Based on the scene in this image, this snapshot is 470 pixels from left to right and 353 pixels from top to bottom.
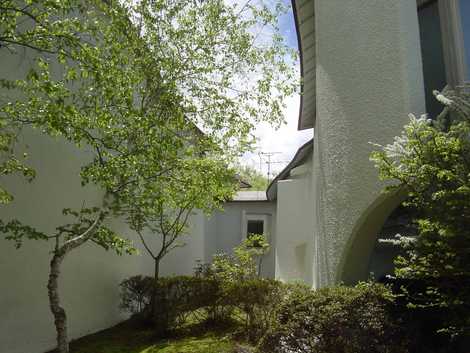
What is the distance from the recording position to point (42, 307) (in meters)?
9.64

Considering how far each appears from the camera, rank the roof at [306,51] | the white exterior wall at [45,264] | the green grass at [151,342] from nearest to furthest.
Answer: the white exterior wall at [45,264] → the green grass at [151,342] → the roof at [306,51]

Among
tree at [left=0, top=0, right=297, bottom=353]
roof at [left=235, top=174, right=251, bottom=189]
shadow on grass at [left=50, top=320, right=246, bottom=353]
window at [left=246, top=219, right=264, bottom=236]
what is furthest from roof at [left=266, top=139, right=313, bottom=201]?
window at [left=246, top=219, right=264, bottom=236]

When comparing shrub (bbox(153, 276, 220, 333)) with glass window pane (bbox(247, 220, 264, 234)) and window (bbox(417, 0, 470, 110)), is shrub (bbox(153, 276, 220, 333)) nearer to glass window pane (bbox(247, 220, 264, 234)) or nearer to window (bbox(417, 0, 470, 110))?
window (bbox(417, 0, 470, 110))

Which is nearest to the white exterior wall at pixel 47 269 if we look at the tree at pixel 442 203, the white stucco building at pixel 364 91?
the white stucco building at pixel 364 91

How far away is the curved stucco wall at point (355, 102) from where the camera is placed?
315 inches

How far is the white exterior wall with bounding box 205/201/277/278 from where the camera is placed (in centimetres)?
2291

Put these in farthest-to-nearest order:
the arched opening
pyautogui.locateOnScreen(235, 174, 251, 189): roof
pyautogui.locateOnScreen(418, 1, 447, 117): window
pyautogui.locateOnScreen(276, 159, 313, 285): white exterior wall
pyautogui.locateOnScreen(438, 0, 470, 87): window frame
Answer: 1. pyautogui.locateOnScreen(276, 159, 313, 285): white exterior wall
2. pyautogui.locateOnScreen(235, 174, 251, 189): roof
3. the arched opening
4. pyautogui.locateOnScreen(418, 1, 447, 117): window
5. pyautogui.locateOnScreen(438, 0, 470, 87): window frame

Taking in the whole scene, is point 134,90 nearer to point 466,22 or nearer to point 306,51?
point 306,51

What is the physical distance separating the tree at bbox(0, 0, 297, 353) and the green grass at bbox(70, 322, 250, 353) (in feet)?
10.8

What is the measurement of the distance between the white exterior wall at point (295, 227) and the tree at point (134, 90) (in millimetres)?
3912

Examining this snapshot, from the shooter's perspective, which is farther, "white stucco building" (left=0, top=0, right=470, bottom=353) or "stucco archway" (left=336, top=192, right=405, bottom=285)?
"white stucco building" (left=0, top=0, right=470, bottom=353)

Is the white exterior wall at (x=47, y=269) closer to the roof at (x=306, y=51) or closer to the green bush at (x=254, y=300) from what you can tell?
the green bush at (x=254, y=300)

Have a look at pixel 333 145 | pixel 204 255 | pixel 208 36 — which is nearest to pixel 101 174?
pixel 208 36

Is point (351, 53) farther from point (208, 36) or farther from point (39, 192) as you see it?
point (39, 192)
